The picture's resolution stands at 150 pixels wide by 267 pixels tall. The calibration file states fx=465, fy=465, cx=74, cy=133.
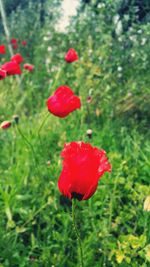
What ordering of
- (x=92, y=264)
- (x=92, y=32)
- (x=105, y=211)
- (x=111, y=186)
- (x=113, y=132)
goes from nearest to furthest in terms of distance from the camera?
(x=92, y=264), (x=105, y=211), (x=111, y=186), (x=113, y=132), (x=92, y=32)

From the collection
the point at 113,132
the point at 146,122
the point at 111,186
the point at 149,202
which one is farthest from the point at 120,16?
the point at 149,202

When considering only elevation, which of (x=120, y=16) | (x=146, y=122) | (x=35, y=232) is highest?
(x=120, y=16)

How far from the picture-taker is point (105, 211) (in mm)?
2064

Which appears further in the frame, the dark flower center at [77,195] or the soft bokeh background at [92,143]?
the soft bokeh background at [92,143]

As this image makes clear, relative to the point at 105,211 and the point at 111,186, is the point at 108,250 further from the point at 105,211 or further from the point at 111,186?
the point at 111,186

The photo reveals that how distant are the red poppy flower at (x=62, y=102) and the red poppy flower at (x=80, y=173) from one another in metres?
0.72

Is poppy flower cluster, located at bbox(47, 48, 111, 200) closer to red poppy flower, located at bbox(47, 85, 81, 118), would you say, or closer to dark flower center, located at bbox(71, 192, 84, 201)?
dark flower center, located at bbox(71, 192, 84, 201)

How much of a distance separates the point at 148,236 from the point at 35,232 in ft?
1.84

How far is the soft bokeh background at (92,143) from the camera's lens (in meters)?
1.82

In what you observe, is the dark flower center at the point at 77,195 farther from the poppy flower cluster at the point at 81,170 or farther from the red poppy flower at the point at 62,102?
the red poppy flower at the point at 62,102

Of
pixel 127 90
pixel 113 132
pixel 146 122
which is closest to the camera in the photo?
pixel 113 132

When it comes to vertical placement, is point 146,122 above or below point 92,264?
below

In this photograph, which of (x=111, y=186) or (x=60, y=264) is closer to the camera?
(x=60, y=264)

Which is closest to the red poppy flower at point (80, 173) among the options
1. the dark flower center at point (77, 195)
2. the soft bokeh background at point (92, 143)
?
the dark flower center at point (77, 195)
